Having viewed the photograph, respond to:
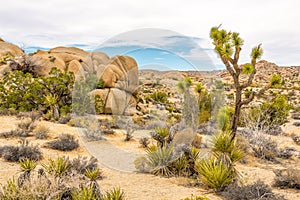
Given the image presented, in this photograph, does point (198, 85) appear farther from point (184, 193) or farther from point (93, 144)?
point (184, 193)

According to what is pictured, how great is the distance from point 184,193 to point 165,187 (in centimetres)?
54

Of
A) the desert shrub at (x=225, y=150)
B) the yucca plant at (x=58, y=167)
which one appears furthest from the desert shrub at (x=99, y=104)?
the desert shrub at (x=225, y=150)

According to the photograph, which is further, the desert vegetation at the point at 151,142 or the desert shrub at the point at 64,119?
the desert shrub at the point at 64,119

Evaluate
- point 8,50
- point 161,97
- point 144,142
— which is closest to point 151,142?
point 144,142

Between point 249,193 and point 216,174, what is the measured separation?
75 centimetres

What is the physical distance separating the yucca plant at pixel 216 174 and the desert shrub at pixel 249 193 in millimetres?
197

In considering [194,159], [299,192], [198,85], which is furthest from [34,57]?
[299,192]

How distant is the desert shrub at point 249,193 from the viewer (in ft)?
16.7

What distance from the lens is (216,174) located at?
575 centimetres

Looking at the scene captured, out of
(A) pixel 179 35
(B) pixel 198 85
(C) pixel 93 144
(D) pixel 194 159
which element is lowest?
(C) pixel 93 144

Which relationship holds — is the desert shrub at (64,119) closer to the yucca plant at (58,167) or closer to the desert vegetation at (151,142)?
the desert vegetation at (151,142)

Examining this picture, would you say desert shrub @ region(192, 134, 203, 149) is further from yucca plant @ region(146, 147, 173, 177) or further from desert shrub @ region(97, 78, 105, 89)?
desert shrub @ region(97, 78, 105, 89)

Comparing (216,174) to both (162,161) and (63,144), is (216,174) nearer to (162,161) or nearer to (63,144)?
(162,161)

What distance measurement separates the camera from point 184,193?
5.50m
